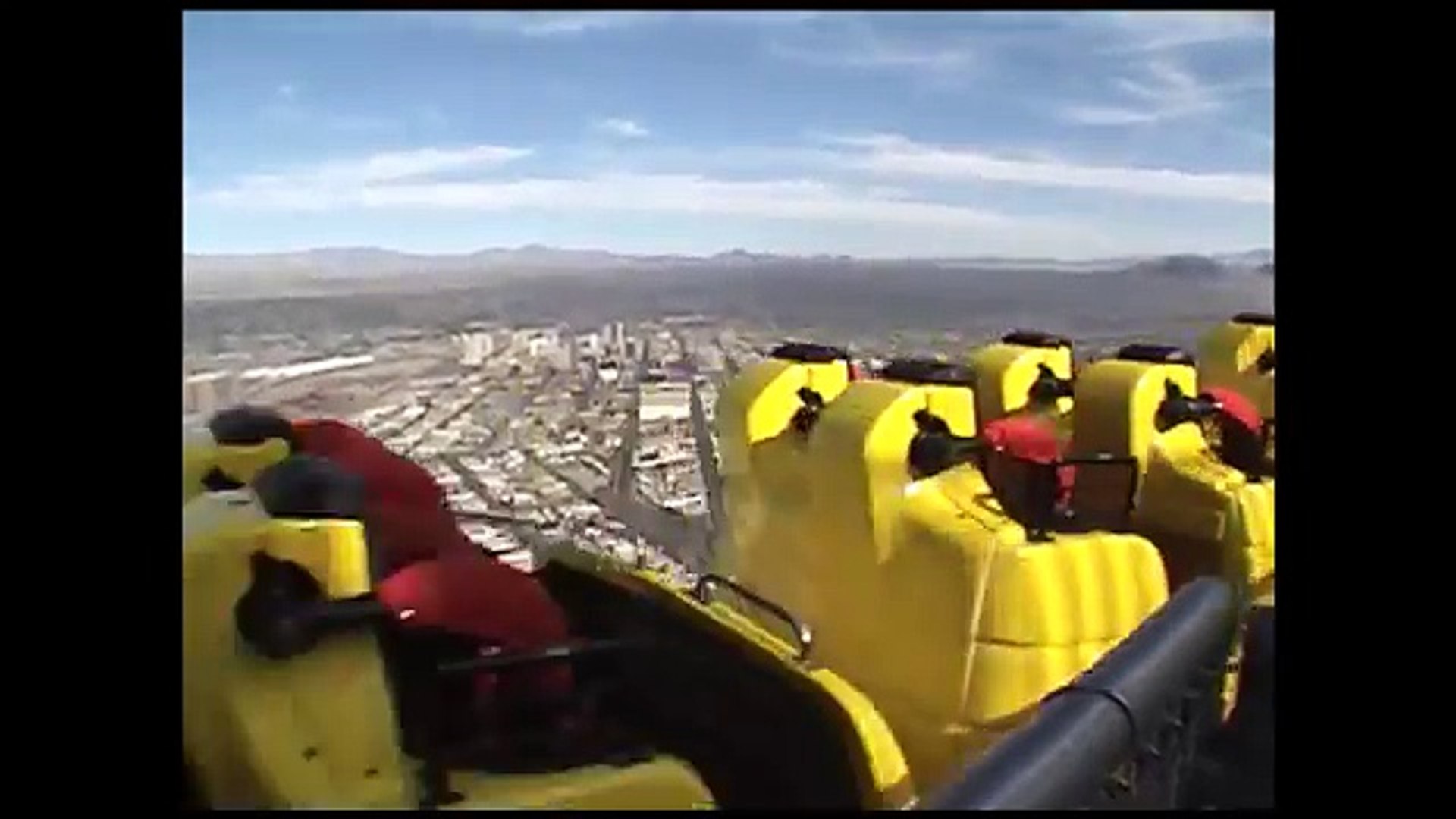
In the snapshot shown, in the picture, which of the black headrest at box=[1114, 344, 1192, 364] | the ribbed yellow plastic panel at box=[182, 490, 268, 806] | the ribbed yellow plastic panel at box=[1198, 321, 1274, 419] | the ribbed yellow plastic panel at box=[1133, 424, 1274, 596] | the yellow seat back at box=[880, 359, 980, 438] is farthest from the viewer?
the ribbed yellow plastic panel at box=[1198, 321, 1274, 419]

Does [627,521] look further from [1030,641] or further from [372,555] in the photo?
[372,555]

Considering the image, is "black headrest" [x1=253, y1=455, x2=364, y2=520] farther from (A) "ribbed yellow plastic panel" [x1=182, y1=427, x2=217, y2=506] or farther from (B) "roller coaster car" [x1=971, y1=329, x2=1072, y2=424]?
(B) "roller coaster car" [x1=971, y1=329, x2=1072, y2=424]

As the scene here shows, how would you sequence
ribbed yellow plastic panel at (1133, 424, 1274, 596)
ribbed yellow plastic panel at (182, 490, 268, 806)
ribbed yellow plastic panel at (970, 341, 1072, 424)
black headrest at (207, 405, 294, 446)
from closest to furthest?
ribbed yellow plastic panel at (182, 490, 268, 806) < black headrest at (207, 405, 294, 446) < ribbed yellow plastic panel at (1133, 424, 1274, 596) < ribbed yellow plastic panel at (970, 341, 1072, 424)

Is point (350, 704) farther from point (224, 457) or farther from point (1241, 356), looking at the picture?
point (1241, 356)

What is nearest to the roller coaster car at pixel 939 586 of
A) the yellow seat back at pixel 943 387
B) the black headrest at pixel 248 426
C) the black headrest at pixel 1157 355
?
the yellow seat back at pixel 943 387

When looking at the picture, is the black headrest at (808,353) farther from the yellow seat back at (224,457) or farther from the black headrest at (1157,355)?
the yellow seat back at (224,457)

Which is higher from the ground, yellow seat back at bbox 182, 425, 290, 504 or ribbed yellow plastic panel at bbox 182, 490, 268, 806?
yellow seat back at bbox 182, 425, 290, 504

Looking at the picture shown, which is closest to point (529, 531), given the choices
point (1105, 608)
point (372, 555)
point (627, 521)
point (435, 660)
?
point (372, 555)

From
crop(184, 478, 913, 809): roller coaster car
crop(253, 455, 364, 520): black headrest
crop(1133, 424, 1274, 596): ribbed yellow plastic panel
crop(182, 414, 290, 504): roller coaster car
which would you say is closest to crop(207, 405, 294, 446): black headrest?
crop(182, 414, 290, 504): roller coaster car
